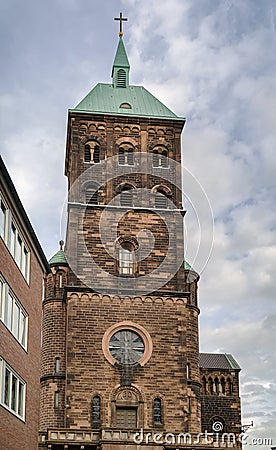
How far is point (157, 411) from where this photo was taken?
1892 inches

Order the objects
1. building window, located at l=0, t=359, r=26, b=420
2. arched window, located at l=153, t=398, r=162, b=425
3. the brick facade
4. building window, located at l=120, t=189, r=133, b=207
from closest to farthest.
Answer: building window, located at l=0, t=359, r=26, b=420, the brick facade, arched window, located at l=153, t=398, r=162, b=425, building window, located at l=120, t=189, r=133, b=207

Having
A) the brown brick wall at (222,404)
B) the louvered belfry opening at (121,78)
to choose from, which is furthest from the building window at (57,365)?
the louvered belfry opening at (121,78)

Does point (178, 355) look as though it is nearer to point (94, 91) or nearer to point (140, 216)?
point (140, 216)

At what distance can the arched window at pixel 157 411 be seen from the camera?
47750 mm

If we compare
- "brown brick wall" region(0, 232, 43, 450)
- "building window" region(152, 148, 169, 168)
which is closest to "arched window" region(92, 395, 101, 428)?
"brown brick wall" region(0, 232, 43, 450)

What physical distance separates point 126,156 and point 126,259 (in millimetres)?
7539

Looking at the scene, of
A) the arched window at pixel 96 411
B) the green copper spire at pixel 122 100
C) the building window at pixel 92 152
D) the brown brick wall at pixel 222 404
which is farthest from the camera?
the brown brick wall at pixel 222 404

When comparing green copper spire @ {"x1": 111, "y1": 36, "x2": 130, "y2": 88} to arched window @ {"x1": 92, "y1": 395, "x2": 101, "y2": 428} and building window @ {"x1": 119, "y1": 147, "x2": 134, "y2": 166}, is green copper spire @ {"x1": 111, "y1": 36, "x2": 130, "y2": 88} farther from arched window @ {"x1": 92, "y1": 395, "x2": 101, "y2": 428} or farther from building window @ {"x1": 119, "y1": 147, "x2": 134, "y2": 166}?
arched window @ {"x1": 92, "y1": 395, "x2": 101, "y2": 428}

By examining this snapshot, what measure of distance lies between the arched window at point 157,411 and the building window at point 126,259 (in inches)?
324

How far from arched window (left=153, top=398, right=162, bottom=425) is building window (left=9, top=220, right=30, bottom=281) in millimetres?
17183

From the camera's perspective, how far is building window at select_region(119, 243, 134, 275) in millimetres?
51750

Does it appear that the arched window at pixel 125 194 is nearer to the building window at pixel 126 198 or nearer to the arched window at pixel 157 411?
the building window at pixel 126 198

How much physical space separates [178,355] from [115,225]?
9.29m

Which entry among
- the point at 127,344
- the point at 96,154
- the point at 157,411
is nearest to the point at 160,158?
the point at 96,154
